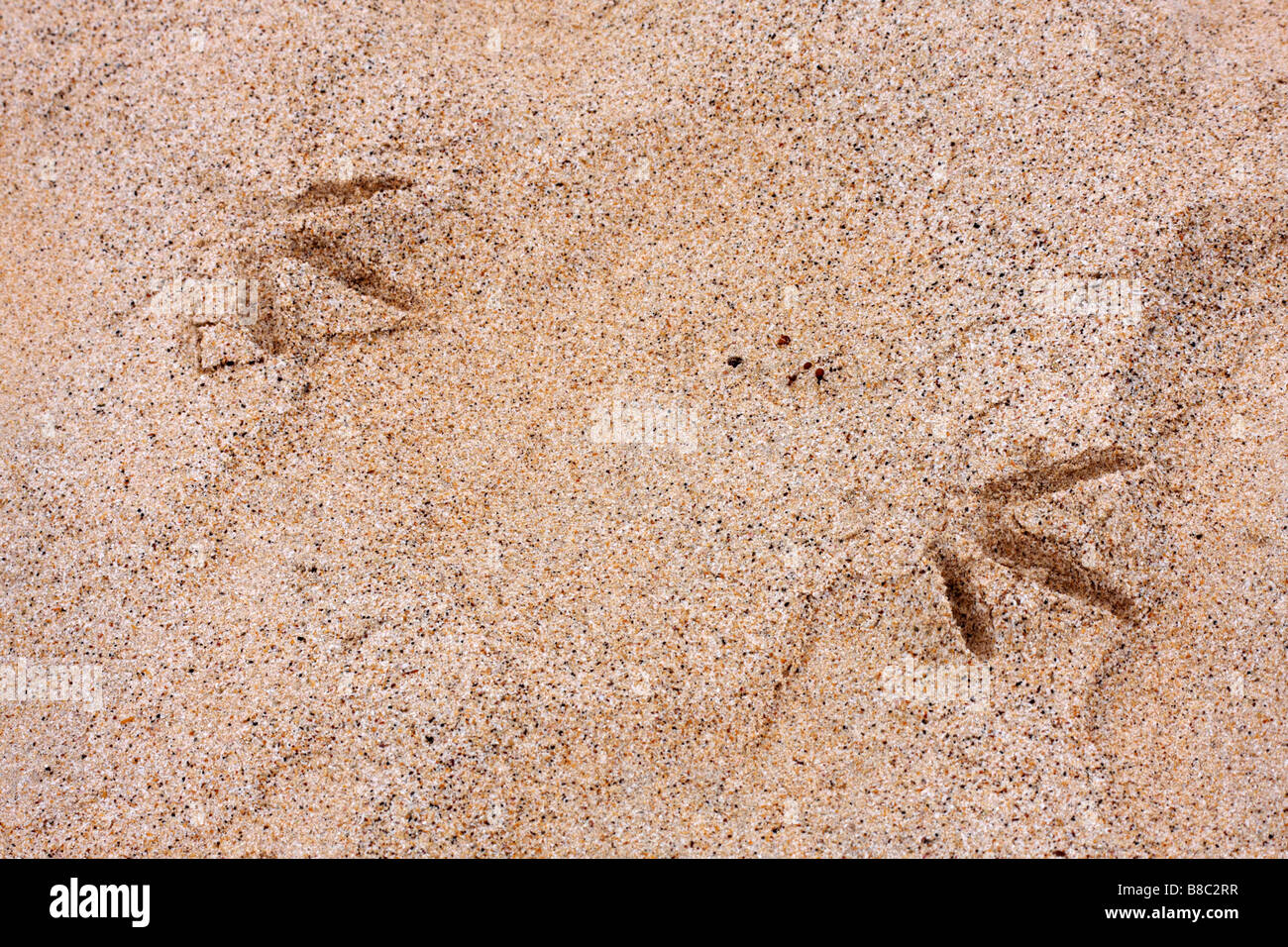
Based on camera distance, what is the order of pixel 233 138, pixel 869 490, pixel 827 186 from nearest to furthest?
pixel 869 490, pixel 827 186, pixel 233 138

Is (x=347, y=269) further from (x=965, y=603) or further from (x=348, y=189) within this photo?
(x=965, y=603)

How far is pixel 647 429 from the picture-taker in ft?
7.46

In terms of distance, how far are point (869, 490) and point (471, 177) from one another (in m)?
1.36

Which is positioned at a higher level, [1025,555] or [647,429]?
[647,429]

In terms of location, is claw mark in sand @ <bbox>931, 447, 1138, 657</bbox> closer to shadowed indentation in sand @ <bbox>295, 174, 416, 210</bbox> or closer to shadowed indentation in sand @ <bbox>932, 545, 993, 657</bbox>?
shadowed indentation in sand @ <bbox>932, 545, 993, 657</bbox>

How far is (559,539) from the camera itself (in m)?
2.16

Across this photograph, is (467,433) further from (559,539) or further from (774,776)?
(774,776)

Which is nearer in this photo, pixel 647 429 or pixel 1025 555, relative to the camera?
pixel 1025 555

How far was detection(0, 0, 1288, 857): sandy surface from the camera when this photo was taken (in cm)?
192

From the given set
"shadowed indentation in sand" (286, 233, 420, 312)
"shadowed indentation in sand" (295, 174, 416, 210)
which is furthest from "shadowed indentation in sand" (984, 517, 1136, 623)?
"shadowed indentation in sand" (295, 174, 416, 210)

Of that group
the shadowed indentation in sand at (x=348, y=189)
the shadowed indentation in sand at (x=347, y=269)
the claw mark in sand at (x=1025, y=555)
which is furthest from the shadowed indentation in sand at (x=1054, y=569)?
the shadowed indentation in sand at (x=348, y=189)

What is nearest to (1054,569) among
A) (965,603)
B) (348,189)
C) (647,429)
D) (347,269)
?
(965,603)
